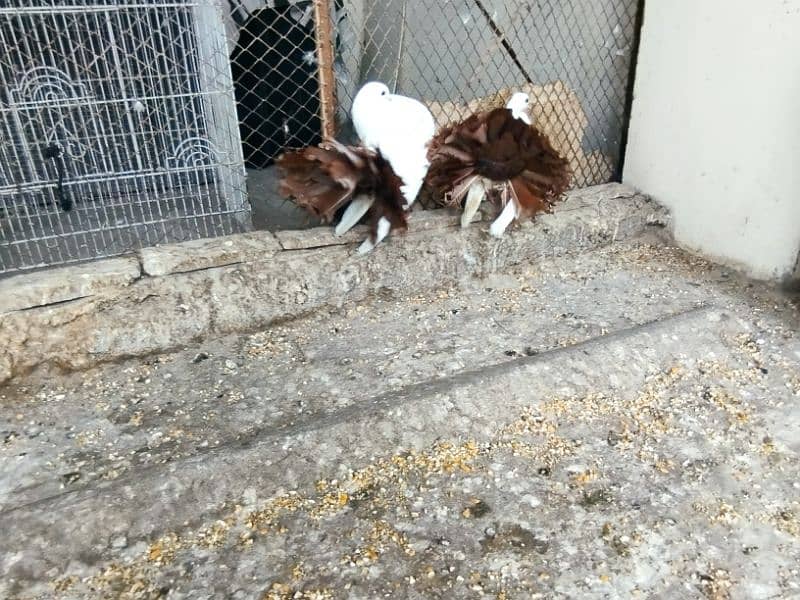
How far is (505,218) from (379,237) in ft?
1.28

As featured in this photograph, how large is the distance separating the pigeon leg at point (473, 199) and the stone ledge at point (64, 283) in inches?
35.4

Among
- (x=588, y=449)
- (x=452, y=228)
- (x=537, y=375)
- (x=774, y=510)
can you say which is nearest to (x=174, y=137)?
(x=452, y=228)

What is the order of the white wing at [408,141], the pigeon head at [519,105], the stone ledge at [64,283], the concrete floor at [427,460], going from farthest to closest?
the pigeon head at [519,105]
the white wing at [408,141]
the stone ledge at [64,283]
the concrete floor at [427,460]

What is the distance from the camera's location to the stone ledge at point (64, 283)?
1.49 metres

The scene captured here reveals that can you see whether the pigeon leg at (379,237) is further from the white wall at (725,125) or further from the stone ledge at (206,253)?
the white wall at (725,125)

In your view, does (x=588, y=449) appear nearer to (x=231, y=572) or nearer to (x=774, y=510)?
(x=774, y=510)

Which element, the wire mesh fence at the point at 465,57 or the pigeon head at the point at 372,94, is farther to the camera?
the wire mesh fence at the point at 465,57

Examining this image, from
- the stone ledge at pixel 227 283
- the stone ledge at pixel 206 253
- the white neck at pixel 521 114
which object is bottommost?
the stone ledge at pixel 227 283

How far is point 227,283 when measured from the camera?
5.50 ft

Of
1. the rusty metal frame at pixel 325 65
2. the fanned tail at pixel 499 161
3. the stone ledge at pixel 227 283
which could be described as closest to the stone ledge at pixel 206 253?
the stone ledge at pixel 227 283

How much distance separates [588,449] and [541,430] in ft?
0.34

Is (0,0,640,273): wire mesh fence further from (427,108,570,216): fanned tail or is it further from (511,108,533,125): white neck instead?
(427,108,570,216): fanned tail

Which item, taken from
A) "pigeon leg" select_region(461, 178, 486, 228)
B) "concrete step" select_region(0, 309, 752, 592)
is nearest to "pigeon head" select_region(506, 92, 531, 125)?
"pigeon leg" select_region(461, 178, 486, 228)

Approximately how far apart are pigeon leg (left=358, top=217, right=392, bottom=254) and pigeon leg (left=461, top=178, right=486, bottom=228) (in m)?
0.25
